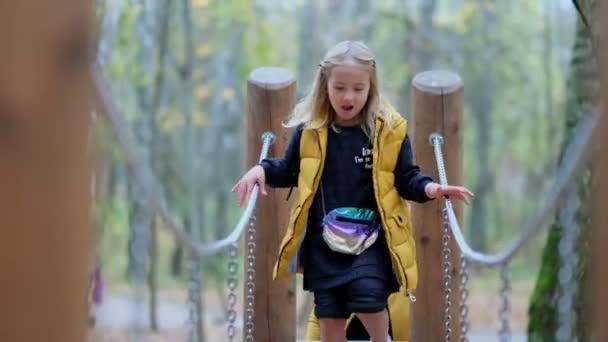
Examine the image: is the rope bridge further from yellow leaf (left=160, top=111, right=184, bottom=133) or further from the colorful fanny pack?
yellow leaf (left=160, top=111, right=184, bottom=133)

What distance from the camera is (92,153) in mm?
998

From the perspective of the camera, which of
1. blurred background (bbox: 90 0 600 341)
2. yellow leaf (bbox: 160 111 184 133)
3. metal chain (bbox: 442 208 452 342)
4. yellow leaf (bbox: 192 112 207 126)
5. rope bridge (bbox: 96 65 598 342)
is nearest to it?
rope bridge (bbox: 96 65 598 342)

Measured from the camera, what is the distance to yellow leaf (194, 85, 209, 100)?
11.5 meters

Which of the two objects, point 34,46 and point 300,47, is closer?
point 34,46

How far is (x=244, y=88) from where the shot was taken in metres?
11.4

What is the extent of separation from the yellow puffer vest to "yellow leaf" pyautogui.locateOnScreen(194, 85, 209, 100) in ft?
29.2

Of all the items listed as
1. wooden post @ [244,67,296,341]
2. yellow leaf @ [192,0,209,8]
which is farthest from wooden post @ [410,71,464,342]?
yellow leaf @ [192,0,209,8]

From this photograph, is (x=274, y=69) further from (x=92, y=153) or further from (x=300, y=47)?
(x=300, y=47)

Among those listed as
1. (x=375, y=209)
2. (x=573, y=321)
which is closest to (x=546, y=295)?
(x=573, y=321)

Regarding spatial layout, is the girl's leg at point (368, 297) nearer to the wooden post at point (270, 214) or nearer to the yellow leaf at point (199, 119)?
the wooden post at point (270, 214)

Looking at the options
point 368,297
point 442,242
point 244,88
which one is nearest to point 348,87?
→ point 368,297

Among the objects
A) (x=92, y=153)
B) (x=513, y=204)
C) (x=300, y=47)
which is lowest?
(x=513, y=204)

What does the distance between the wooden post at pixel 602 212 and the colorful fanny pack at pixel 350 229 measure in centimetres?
168

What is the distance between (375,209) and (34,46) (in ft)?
6.03
